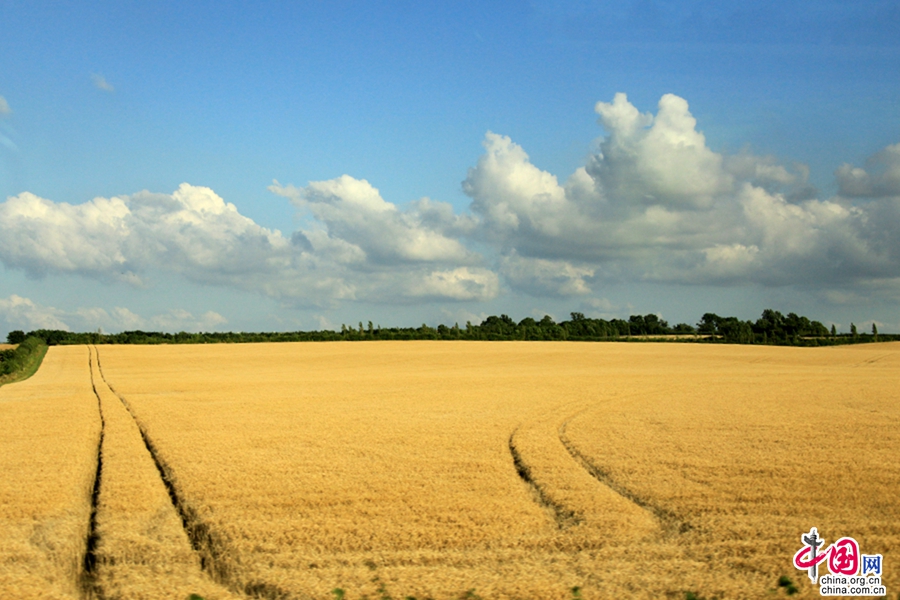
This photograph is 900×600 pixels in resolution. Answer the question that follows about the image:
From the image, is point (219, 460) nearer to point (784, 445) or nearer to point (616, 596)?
point (616, 596)

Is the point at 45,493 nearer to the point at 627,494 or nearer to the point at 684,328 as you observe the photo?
the point at 627,494

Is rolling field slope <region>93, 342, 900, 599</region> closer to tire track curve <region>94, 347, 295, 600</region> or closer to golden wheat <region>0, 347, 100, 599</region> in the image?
tire track curve <region>94, 347, 295, 600</region>

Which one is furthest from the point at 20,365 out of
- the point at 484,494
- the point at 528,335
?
Result: the point at 528,335

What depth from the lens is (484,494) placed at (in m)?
11.4

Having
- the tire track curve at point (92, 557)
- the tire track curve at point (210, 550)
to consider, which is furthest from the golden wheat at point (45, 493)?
the tire track curve at point (210, 550)

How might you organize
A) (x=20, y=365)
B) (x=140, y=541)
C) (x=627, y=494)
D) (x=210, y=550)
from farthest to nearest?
(x=20, y=365) < (x=627, y=494) < (x=140, y=541) < (x=210, y=550)

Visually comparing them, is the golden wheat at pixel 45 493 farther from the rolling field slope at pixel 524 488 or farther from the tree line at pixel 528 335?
the tree line at pixel 528 335

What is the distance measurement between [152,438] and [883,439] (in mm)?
18280

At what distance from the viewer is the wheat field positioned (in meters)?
7.85

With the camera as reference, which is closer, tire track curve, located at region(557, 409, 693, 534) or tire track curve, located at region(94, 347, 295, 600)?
tire track curve, located at region(94, 347, 295, 600)

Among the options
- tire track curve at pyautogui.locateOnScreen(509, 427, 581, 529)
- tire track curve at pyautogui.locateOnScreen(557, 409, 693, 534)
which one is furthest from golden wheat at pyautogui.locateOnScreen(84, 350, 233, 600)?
tire track curve at pyautogui.locateOnScreen(557, 409, 693, 534)

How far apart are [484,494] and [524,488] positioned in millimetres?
850

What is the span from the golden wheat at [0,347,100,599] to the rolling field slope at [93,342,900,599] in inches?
60.3

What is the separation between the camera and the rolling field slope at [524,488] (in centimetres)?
793
